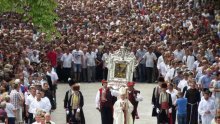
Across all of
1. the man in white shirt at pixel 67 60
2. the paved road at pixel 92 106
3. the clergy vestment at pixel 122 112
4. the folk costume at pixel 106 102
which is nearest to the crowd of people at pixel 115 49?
the man in white shirt at pixel 67 60

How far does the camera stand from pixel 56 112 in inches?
1432

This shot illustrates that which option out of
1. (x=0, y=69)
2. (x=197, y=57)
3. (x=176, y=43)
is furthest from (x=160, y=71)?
(x=0, y=69)

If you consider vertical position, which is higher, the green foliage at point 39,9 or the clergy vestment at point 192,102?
the green foliage at point 39,9

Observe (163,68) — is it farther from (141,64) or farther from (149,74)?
(141,64)

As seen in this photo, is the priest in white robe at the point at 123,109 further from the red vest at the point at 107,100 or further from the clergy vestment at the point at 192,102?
the clergy vestment at the point at 192,102

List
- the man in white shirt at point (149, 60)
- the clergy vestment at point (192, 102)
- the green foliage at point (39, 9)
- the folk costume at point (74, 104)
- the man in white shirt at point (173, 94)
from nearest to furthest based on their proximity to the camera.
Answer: the folk costume at point (74, 104) → the man in white shirt at point (173, 94) → the clergy vestment at point (192, 102) → the green foliage at point (39, 9) → the man in white shirt at point (149, 60)

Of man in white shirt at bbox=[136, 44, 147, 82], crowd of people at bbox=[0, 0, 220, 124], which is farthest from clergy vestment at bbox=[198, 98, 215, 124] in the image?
man in white shirt at bbox=[136, 44, 147, 82]

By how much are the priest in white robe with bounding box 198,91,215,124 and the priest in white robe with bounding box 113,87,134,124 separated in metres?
2.11

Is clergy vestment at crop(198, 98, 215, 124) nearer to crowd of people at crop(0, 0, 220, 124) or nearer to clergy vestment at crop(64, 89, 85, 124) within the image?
crowd of people at crop(0, 0, 220, 124)

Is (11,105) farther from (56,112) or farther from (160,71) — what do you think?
(160,71)

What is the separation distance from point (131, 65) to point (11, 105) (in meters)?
5.26

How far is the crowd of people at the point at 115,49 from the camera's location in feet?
103

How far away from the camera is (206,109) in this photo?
30953 mm

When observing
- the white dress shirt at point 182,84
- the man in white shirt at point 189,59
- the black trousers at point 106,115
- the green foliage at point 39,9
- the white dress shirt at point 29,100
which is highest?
the green foliage at point 39,9
